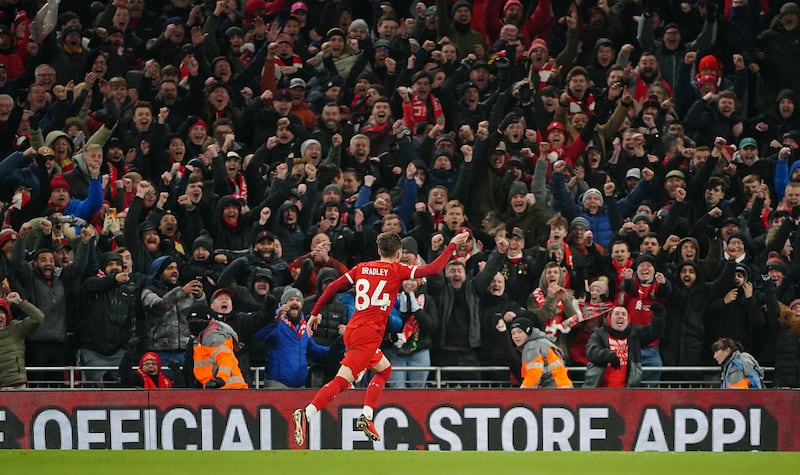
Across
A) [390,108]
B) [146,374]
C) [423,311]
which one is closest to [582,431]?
[423,311]

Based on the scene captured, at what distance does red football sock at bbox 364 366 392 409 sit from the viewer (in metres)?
12.6

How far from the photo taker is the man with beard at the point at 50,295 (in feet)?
50.4

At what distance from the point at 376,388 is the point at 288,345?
2524 mm

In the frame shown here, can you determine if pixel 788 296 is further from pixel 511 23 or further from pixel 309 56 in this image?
pixel 309 56

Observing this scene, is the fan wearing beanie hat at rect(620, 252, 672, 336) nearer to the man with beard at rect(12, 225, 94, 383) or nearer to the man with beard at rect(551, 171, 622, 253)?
the man with beard at rect(551, 171, 622, 253)

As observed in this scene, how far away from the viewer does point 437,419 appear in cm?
1457

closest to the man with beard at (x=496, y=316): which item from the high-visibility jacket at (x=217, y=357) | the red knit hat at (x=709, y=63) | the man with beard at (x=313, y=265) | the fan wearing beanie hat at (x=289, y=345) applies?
the man with beard at (x=313, y=265)

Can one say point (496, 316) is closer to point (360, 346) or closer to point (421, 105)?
point (360, 346)

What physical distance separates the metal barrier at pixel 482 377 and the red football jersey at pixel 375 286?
100 inches

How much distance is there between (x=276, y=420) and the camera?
47.6 ft

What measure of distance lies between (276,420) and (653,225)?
5314mm

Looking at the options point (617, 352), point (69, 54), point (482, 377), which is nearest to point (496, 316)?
point (482, 377)

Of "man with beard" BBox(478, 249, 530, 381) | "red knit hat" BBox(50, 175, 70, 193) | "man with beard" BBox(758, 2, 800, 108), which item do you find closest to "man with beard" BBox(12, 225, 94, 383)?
"red knit hat" BBox(50, 175, 70, 193)

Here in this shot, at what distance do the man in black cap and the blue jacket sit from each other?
5.15 feet
